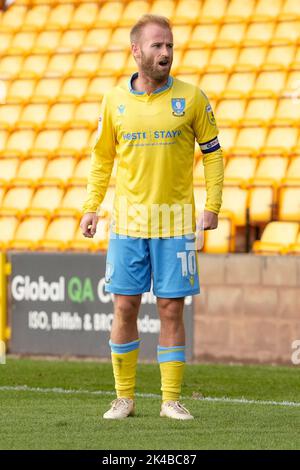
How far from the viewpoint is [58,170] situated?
42.1ft

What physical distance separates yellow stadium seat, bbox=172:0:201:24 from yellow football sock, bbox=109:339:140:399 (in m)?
9.27

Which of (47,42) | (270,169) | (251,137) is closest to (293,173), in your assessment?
(270,169)

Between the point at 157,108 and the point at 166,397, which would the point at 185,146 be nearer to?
the point at 157,108

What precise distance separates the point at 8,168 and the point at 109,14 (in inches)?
118

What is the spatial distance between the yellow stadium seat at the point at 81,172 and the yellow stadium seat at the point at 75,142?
0.36ft

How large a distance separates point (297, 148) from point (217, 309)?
2328 millimetres

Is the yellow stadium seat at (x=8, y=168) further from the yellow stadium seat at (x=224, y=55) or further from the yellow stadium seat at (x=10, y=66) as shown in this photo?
the yellow stadium seat at (x=224, y=55)

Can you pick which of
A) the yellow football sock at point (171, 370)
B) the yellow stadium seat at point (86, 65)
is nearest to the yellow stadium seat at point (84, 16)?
the yellow stadium seat at point (86, 65)

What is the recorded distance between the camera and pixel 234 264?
9828 mm

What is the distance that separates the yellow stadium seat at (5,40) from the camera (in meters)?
15.2

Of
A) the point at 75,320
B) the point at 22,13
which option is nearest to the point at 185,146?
the point at 75,320

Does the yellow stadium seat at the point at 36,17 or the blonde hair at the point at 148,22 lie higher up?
the yellow stadium seat at the point at 36,17

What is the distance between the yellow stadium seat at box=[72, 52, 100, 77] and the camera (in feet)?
46.6

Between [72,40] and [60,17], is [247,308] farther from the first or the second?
[60,17]
